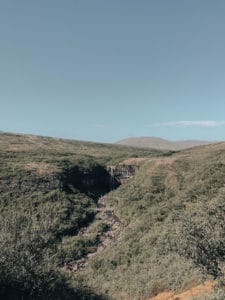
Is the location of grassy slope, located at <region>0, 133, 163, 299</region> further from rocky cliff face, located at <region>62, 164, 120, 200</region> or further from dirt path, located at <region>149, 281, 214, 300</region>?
dirt path, located at <region>149, 281, 214, 300</region>

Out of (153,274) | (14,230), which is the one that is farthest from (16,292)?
(153,274)

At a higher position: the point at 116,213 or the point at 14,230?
the point at 14,230

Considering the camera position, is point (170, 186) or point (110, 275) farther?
point (170, 186)

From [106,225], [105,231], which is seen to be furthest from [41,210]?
[105,231]

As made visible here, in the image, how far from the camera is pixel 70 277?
5006cm

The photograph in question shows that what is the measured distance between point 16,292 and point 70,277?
48.3 feet

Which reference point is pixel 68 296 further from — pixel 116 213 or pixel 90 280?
pixel 116 213

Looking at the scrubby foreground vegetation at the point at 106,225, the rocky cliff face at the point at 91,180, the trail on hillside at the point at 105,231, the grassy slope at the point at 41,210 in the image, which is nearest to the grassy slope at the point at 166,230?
the scrubby foreground vegetation at the point at 106,225

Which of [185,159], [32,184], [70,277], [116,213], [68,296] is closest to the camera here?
[68,296]

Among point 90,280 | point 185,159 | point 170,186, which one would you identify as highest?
point 185,159

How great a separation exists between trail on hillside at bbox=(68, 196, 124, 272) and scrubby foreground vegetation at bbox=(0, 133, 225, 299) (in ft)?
1.47

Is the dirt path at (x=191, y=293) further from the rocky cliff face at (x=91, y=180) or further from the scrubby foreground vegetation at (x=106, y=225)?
the rocky cliff face at (x=91, y=180)

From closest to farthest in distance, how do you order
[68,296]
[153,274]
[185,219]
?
[185,219] → [68,296] → [153,274]

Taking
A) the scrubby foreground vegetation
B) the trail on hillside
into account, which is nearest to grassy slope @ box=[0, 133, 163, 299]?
the scrubby foreground vegetation
